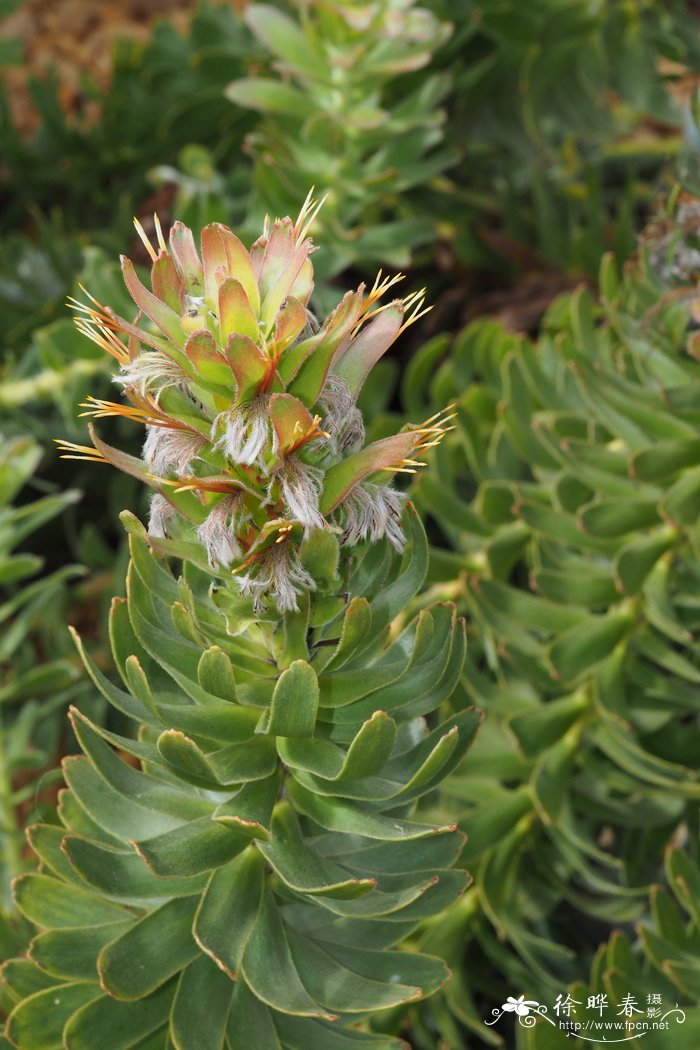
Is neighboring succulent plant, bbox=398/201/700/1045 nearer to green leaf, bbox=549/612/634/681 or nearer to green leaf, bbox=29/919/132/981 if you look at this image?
Answer: green leaf, bbox=549/612/634/681

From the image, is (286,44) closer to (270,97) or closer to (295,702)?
(270,97)

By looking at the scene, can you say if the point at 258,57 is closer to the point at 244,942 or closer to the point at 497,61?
the point at 497,61

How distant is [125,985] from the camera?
55 centimetres

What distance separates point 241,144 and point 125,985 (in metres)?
1.08

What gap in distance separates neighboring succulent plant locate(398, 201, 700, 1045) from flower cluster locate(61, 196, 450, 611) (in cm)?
35

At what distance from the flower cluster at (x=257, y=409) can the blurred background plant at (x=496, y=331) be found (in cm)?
36

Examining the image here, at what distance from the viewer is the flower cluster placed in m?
0.47

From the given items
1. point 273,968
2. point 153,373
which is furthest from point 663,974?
point 153,373

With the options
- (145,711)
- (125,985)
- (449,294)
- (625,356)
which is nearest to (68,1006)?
(125,985)

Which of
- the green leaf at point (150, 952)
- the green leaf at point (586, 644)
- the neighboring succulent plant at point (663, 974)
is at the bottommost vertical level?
the neighboring succulent plant at point (663, 974)

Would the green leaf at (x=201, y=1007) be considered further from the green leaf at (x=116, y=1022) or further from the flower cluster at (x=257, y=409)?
the flower cluster at (x=257, y=409)

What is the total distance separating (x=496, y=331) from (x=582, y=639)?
0.39 meters

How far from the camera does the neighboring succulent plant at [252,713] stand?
49 centimetres

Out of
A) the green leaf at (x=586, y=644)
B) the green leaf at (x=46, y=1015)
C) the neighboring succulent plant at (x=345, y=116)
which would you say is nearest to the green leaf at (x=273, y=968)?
the green leaf at (x=46, y=1015)
